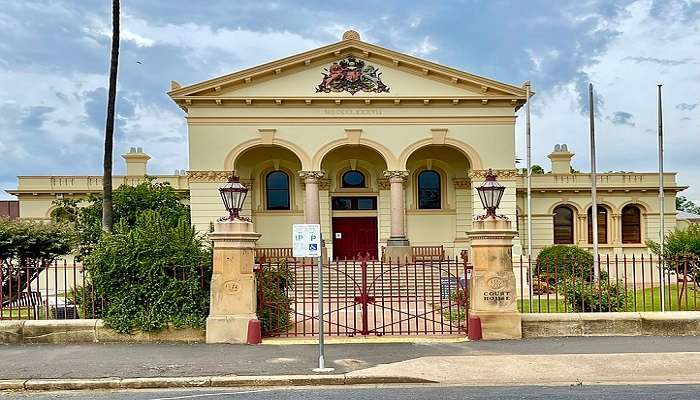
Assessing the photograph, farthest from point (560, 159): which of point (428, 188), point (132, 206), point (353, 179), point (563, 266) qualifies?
point (563, 266)

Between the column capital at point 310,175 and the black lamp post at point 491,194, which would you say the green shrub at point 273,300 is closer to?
the black lamp post at point 491,194

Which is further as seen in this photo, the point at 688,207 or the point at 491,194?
the point at 688,207

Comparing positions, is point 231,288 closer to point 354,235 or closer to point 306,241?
point 306,241

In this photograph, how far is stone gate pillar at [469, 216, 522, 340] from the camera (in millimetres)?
12594

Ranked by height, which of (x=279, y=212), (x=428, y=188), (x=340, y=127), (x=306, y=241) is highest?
(x=340, y=127)

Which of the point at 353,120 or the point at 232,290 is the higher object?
the point at 353,120

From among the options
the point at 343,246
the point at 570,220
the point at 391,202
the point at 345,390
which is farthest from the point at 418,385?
the point at 570,220

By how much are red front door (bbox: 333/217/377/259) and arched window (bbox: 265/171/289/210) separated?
2.77 meters

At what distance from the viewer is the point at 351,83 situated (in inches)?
1182

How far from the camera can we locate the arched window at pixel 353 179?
109ft

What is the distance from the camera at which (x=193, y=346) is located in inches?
480

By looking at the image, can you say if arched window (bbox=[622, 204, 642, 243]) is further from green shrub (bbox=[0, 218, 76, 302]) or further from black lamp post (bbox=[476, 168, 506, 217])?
green shrub (bbox=[0, 218, 76, 302])

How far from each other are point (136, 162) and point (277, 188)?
33.5 ft

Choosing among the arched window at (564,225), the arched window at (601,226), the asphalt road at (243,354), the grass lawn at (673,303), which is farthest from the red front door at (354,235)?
the asphalt road at (243,354)
